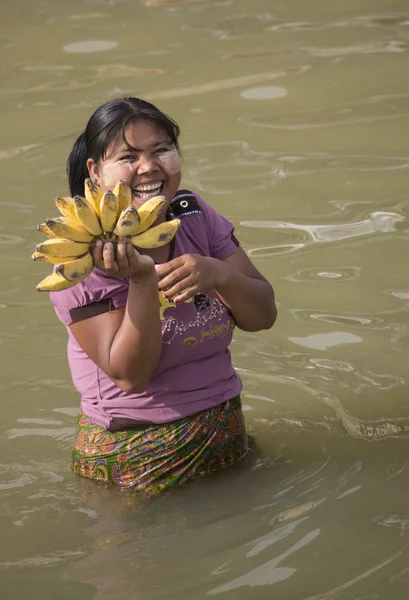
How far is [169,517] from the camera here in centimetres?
286

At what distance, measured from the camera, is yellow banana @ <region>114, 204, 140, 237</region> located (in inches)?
91.0

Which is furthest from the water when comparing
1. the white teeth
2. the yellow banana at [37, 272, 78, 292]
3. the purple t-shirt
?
the white teeth

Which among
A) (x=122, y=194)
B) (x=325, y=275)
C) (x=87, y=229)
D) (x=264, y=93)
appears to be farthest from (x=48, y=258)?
(x=264, y=93)

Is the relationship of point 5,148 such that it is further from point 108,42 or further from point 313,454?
point 313,454

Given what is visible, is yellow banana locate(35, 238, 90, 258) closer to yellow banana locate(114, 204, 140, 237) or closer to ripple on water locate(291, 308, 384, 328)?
yellow banana locate(114, 204, 140, 237)

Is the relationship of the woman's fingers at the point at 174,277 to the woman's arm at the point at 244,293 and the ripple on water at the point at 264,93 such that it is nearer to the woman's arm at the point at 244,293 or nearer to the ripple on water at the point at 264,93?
the woman's arm at the point at 244,293

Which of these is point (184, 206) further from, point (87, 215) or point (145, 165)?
point (87, 215)

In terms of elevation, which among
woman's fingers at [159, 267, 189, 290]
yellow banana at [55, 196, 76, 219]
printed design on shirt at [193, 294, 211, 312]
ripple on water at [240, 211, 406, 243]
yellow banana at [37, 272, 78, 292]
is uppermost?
yellow banana at [55, 196, 76, 219]

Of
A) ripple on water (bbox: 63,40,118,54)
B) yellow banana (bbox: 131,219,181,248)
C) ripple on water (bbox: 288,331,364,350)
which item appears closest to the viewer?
yellow banana (bbox: 131,219,181,248)

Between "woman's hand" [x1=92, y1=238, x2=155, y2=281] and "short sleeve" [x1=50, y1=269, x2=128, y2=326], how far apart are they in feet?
1.21

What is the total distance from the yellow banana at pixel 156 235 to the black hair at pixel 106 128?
42 cm

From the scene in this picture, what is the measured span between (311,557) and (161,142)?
1.15 m

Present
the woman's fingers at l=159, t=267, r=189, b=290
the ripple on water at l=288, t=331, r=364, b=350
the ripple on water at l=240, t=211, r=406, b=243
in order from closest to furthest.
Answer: the woman's fingers at l=159, t=267, r=189, b=290, the ripple on water at l=288, t=331, r=364, b=350, the ripple on water at l=240, t=211, r=406, b=243

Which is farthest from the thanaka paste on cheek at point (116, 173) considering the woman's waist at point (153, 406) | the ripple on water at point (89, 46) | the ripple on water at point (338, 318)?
the ripple on water at point (89, 46)
